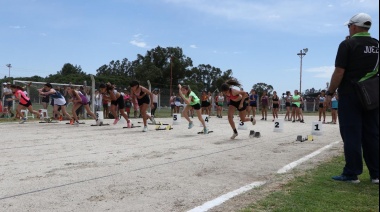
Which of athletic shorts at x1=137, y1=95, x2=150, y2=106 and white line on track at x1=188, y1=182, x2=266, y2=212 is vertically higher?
athletic shorts at x1=137, y1=95, x2=150, y2=106

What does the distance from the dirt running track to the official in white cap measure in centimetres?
125

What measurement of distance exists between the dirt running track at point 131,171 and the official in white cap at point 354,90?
4.12 ft

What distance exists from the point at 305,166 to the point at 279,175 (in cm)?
101

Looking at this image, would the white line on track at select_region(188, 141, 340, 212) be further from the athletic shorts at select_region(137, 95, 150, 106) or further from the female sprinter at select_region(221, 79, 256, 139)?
the athletic shorts at select_region(137, 95, 150, 106)

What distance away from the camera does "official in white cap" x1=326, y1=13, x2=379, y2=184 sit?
4.83 m

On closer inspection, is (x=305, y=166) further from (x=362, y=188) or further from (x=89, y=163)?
(x=89, y=163)

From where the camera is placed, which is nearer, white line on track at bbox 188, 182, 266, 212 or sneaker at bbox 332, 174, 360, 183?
white line on track at bbox 188, 182, 266, 212

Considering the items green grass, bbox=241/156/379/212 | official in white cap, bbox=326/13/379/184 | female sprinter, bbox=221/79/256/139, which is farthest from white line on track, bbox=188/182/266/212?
female sprinter, bbox=221/79/256/139

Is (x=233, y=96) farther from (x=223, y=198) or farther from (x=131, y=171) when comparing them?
(x=223, y=198)

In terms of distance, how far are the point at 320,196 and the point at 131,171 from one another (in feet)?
9.67

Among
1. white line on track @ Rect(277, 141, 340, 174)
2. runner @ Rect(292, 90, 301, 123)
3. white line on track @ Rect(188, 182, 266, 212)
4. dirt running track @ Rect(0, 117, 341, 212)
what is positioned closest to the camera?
white line on track @ Rect(188, 182, 266, 212)

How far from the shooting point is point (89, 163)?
260 inches

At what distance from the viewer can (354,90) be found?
4.88m

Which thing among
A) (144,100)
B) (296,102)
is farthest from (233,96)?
(296,102)
